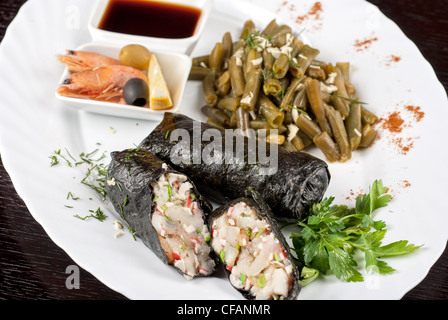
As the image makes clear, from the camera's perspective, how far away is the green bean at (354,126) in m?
4.25

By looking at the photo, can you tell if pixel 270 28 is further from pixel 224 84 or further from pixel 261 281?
pixel 261 281

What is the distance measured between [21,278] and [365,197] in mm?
2440

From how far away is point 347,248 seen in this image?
332 cm

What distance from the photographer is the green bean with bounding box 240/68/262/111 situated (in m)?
4.26

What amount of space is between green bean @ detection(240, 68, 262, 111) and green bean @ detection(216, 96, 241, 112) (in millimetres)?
88

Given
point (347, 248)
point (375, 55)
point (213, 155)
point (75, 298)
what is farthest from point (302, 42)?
point (75, 298)

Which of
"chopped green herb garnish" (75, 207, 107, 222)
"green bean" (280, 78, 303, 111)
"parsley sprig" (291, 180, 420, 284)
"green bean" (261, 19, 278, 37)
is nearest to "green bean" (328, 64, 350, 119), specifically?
"green bean" (280, 78, 303, 111)

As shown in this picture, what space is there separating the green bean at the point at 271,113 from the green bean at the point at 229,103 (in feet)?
0.68

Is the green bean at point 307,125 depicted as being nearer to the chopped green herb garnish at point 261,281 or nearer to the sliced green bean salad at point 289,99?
the sliced green bean salad at point 289,99

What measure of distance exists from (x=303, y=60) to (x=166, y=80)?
4.01ft

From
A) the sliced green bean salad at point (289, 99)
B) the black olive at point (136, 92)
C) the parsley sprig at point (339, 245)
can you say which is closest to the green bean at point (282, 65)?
the sliced green bean salad at point (289, 99)

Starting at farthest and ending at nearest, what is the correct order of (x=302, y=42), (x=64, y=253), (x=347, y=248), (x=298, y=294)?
(x=302, y=42), (x=64, y=253), (x=347, y=248), (x=298, y=294)

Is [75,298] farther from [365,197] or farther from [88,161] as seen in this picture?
[365,197]

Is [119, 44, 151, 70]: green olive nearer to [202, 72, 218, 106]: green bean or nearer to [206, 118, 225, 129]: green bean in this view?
[202, 72, 218, 106]: green bean
